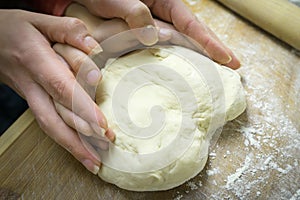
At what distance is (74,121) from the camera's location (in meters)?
0.93

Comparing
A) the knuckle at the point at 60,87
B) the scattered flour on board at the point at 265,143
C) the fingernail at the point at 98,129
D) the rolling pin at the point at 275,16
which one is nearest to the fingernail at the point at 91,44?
the knuckle at the point at 60,87

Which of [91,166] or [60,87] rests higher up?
[60,87]

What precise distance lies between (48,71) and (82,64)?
0.31 ft

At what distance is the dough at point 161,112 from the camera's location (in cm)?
93

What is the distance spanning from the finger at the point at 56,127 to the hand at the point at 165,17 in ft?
1.08

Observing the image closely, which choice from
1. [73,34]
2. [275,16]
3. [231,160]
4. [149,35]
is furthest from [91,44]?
[275,16]

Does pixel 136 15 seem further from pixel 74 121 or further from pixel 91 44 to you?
pixel 74 121

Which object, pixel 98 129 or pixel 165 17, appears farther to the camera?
pixel 165 17

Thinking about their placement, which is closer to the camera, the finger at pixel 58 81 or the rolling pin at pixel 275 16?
the finger at pixel 58 81

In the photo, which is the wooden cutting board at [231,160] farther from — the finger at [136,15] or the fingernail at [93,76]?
the finger at [136,15]

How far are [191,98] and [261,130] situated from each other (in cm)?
27

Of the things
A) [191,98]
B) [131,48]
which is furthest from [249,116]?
[131,48]

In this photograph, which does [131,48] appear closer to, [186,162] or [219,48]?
[219,48]

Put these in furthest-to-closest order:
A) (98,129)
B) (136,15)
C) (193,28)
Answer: (193,28), (136,15), (98,129)
